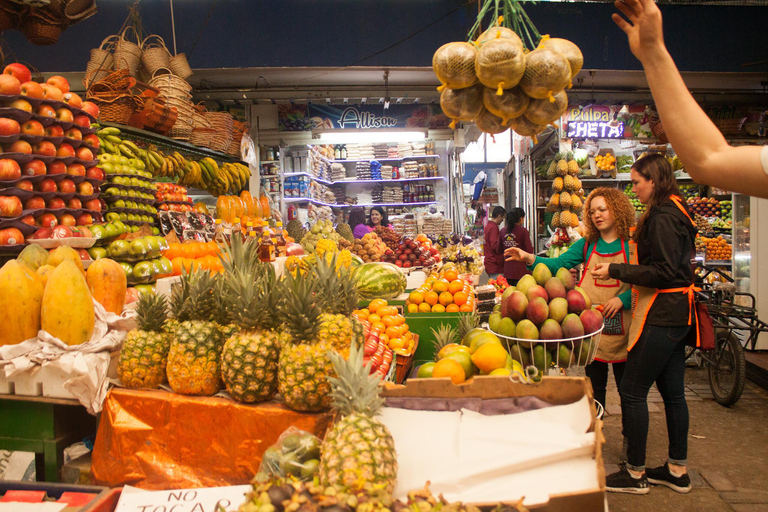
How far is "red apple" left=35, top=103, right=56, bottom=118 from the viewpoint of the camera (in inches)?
112

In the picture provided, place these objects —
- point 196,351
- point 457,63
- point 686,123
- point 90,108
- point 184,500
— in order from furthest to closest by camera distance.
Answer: point 90,108
point 457,63
point 196,351
point 184,500
point 686,123

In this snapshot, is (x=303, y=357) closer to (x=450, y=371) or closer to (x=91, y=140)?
(x=450, y=371)

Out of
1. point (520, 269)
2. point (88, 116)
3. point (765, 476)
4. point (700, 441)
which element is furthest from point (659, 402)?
point (88, 116)

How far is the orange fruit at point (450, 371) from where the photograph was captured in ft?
5.78

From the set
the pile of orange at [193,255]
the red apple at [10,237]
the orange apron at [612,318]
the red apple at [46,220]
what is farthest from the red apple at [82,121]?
Answer: the orange apron at [612,318]

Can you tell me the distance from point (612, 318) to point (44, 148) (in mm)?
3754

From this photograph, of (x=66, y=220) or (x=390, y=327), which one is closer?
(x=390, y=327)

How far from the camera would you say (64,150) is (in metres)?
3.02

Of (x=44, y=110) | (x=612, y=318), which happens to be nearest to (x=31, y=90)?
(x=44, y=110)

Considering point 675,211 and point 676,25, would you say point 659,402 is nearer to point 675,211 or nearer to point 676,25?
point 675,211

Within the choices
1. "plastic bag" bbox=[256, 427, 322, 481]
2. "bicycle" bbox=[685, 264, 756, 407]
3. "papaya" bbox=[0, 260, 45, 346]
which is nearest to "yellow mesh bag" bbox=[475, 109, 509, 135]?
"plastic bag" bbox=[256, 427, 322, 481]

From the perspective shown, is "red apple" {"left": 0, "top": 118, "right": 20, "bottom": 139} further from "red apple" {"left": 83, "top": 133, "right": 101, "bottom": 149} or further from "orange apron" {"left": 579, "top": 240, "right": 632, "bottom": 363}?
"orange apron" {"left": 579, "top": 240, "right": 632, "bottom": 363}

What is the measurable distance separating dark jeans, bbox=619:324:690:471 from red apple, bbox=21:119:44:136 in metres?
3.86

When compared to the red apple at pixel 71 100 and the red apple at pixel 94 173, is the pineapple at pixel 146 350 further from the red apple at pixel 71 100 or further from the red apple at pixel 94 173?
the red apple at pixel 71 100
